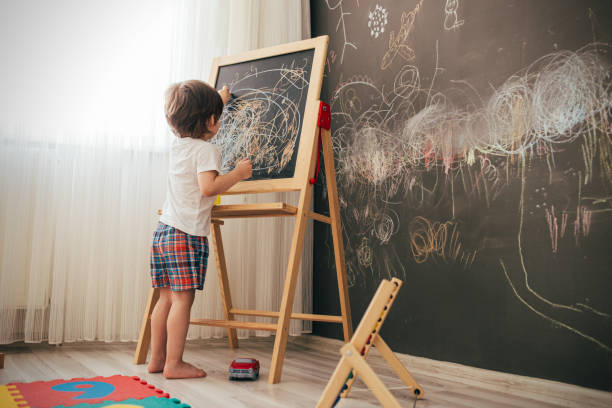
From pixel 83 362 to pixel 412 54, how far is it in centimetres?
207

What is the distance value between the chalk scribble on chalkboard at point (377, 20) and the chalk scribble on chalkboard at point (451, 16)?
1.38ft

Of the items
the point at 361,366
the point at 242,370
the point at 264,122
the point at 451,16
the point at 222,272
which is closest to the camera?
the point at 361,366

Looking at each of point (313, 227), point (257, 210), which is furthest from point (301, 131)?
point (313, 227)

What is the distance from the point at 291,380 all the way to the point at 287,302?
0.30 m

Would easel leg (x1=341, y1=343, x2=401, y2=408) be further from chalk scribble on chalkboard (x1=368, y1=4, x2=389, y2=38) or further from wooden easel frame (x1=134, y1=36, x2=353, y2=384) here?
chalk scribble on chalkboard (x1=368, y1=4, x2=389, y2=38)

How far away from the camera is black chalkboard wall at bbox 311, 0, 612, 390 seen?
5.63 feet

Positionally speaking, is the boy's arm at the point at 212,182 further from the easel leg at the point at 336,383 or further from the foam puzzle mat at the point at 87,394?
the easel leg at the point at 336,383

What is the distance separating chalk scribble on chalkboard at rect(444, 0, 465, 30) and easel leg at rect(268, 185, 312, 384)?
99 cm

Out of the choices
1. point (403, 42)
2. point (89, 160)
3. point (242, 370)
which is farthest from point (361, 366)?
point (89, 160)

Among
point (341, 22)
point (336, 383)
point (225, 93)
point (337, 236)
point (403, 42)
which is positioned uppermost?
point (341, 22)

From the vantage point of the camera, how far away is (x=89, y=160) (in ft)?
8.28

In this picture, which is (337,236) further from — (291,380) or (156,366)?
(156,366)

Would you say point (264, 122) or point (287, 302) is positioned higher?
point (264, 122)

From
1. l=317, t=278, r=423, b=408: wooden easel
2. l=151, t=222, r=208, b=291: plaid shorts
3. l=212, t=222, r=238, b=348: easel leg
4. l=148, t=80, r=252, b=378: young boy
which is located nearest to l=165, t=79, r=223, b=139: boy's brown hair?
l=148, t=80, r=252, b=378: young boy
